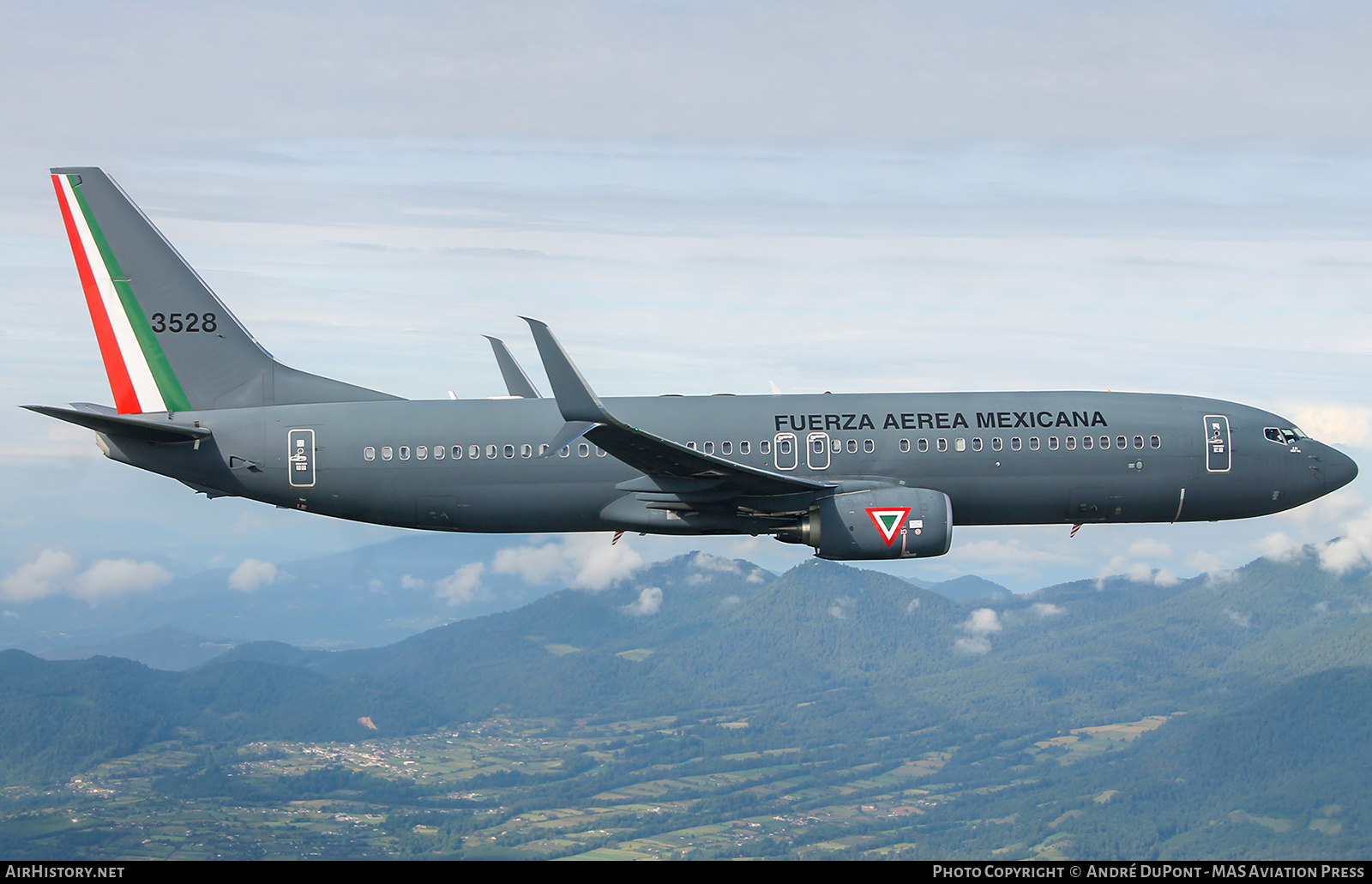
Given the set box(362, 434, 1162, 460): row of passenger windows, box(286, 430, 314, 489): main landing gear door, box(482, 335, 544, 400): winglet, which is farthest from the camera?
box(482, 335, 544, 400): winglet

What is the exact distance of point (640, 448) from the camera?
31094 mm

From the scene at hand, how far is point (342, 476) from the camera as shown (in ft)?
116

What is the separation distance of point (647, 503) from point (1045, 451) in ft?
42.4

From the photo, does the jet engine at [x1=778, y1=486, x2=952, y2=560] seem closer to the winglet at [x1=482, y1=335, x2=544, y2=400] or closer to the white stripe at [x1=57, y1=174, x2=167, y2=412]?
the winglet at [x1=482, y1=335, x2=544, y2=400]

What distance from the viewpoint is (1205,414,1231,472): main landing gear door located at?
36656mm

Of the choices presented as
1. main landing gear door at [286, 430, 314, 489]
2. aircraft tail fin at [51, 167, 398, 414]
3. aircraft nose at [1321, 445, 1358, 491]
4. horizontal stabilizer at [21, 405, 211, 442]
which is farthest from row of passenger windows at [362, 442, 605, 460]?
aircraft nose at [1321, 445, 1358, 491]

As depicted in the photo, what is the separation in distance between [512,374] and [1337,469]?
2909 centimetres

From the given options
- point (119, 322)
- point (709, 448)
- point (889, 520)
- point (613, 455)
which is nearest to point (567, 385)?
point (613, 455)

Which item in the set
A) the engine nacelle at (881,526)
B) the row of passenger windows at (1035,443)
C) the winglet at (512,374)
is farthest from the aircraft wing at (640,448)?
the winglet at (512,374)

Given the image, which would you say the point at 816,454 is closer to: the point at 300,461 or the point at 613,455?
Result: the point at 613,455

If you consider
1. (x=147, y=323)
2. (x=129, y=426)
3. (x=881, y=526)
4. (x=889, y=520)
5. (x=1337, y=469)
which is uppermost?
(x=147, y=323)

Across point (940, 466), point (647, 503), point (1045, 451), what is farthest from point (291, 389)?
point (1045, 451)

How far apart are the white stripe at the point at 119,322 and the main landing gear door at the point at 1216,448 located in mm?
34371
